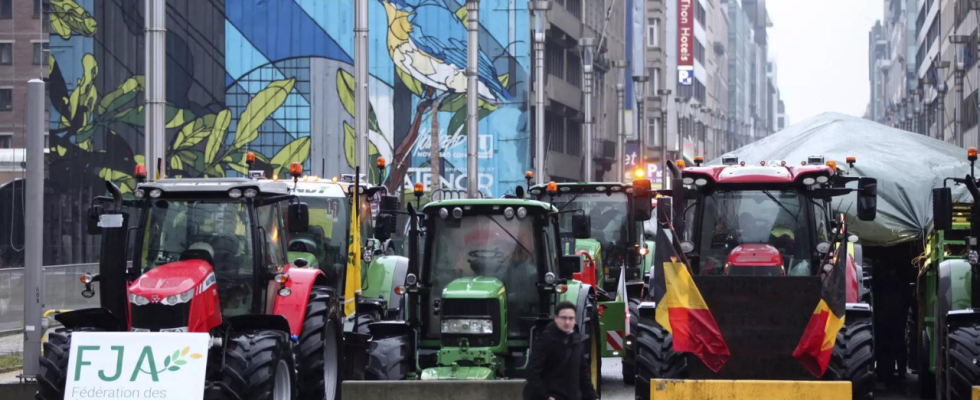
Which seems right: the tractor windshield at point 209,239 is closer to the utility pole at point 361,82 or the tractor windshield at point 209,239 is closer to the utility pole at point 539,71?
the utility pole at point 361,82

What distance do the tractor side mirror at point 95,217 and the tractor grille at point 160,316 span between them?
3.78 feet

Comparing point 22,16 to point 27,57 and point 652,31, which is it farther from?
point 652,31

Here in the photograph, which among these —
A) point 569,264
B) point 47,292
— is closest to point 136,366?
point 569,264

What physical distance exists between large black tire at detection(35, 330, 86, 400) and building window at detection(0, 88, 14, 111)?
6414 centimetres

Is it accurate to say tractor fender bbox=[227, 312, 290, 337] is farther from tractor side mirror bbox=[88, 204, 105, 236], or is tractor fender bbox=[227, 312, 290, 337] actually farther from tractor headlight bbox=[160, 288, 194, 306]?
tractor side mirror bbox=[88, 204, 105, 236]

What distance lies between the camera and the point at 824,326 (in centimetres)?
1319

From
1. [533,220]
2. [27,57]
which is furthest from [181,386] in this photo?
[27,57]

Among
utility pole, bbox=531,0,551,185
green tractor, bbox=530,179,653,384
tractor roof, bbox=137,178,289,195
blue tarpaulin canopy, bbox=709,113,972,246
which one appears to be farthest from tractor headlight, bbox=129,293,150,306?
utility pole, bbox=531,0,551,185

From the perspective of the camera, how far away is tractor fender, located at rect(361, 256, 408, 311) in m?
19.5

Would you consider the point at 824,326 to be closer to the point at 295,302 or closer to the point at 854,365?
the point at 854,365

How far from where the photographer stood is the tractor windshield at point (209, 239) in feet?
46.3

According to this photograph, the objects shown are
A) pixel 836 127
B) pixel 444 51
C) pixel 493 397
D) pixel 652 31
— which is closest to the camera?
pixel 493 397

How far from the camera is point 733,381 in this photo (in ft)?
41.3

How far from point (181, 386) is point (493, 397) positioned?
2.81m
